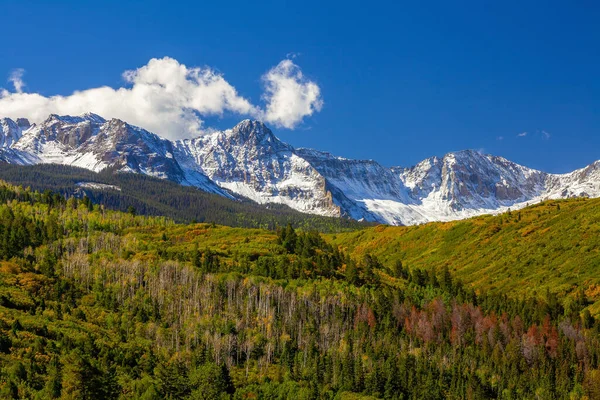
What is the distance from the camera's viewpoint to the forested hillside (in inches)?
4257

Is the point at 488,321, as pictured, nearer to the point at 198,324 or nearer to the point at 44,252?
the point at 198,324

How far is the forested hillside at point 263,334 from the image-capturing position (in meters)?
108

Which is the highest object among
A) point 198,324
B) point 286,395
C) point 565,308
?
point 565,308

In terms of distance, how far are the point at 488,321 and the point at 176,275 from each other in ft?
284

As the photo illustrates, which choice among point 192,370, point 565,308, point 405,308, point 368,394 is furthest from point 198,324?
point 565,308

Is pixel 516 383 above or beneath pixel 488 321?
beneath

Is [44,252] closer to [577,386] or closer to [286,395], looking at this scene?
[286,395]

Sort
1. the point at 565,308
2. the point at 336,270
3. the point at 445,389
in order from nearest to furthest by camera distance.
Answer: the point at 445,389
the point at 565,308
the point at 336,270

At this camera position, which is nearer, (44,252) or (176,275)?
(176,275)

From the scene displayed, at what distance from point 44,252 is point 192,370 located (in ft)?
287

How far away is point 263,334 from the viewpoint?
13838 centimetres

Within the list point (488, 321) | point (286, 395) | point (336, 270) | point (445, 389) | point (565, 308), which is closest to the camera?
point (286, 395)

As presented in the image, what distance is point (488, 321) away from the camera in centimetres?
14988

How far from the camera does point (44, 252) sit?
180500 millimetres
